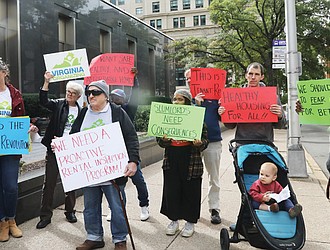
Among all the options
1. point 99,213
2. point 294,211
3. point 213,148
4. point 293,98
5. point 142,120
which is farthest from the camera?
point 142,120

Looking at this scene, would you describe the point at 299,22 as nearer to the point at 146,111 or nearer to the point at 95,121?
the point at 146,111

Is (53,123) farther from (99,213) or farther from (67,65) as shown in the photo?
(99,213)

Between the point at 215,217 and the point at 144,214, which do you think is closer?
the point at 215,217

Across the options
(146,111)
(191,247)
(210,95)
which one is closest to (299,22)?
(146,111)

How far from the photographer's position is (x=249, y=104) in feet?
13.1

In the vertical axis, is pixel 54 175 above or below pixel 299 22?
below

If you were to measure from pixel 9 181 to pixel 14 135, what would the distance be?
53 centimetres

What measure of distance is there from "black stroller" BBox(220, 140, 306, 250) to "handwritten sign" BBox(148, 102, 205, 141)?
47cm

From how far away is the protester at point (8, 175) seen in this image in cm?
405

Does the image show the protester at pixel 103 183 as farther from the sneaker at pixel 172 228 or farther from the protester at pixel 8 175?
the protester at pixel 8 175

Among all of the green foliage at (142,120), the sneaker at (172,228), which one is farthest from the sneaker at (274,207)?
the green foliage at (142,120)

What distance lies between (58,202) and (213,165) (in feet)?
8.06

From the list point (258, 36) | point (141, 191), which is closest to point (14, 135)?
point (141, 191)

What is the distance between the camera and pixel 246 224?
11.4 ft
